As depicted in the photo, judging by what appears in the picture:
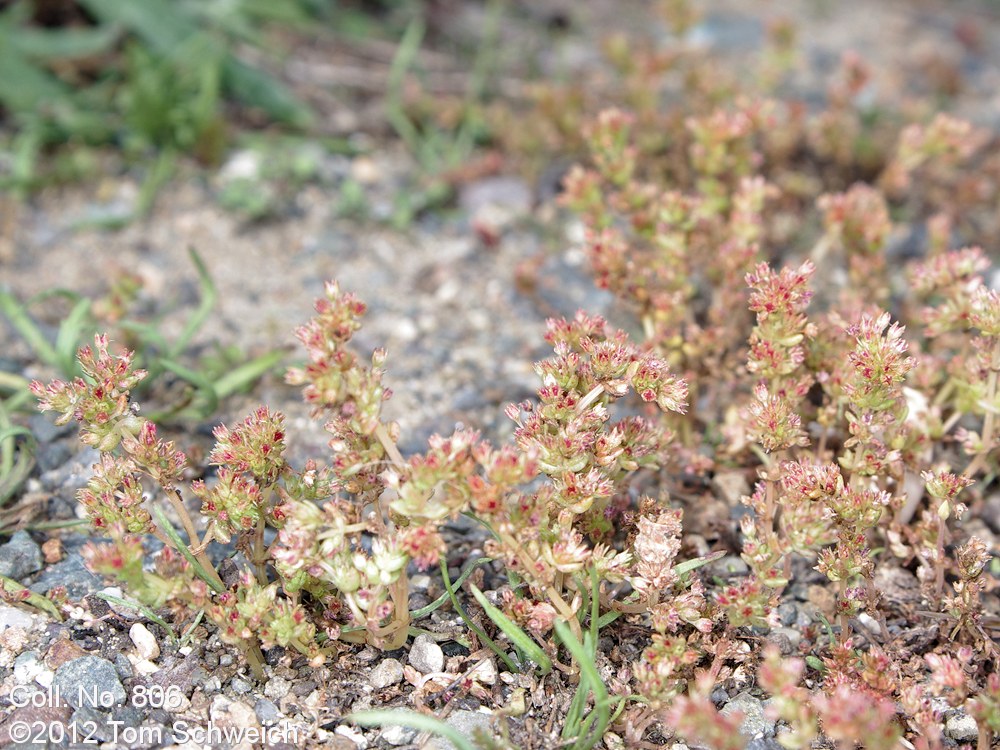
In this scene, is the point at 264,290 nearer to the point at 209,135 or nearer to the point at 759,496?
the point at 209,135

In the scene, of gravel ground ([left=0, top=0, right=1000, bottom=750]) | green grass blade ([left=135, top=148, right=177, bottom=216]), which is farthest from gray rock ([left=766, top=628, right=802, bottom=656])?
green grass blade ([left=135, top=148, right=177, bottom=216])

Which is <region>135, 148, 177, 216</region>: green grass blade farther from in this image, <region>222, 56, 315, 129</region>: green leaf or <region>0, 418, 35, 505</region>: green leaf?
<region>0, 418, 35, 505</region>: green leaf

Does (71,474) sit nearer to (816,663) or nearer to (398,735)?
(398,735)

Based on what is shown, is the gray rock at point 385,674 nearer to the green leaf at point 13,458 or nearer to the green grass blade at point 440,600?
the green grass blade at point 440,600

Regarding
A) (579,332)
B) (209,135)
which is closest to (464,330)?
(579,332)

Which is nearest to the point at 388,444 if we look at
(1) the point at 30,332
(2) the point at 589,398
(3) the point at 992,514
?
(2) the point at 589,398

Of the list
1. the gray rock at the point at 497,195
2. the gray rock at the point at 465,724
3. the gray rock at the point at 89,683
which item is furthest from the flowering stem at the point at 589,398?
the gray rock at the point at 497,195
